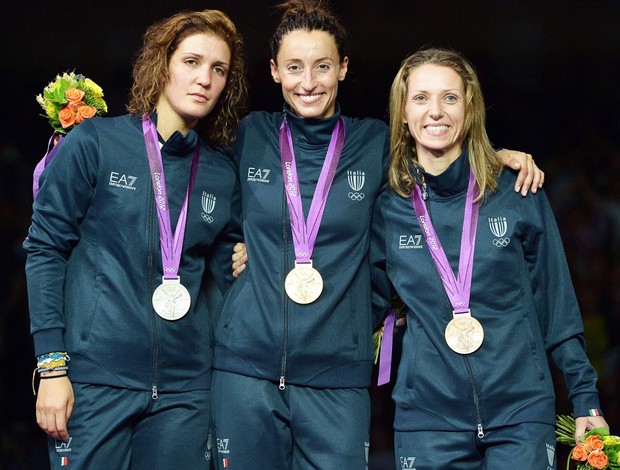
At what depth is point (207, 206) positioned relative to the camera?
12.9ft

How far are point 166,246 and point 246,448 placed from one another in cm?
68

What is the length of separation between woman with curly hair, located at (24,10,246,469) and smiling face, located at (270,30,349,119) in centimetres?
24

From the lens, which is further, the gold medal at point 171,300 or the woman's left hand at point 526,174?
the woman's left hand at point 526,174

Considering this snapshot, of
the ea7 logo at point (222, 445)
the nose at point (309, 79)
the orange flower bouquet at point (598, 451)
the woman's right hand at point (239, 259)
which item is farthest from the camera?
the woman's right hand at point (239, 259)

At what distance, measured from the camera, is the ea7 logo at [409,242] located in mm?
3824

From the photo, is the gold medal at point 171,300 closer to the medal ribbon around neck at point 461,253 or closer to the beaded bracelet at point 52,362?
the beaded bracelet at point 52,362

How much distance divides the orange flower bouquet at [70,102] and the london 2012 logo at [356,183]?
918 millimetres

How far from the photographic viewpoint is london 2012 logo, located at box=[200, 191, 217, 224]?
3910 millimetres

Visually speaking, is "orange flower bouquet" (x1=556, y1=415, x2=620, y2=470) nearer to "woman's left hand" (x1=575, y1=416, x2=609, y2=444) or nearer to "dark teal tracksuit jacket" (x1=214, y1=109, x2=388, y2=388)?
"woman's left hand" (x1=575, y1=416, x2=609, y2=444)

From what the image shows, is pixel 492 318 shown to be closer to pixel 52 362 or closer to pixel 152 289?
pixel 152 289

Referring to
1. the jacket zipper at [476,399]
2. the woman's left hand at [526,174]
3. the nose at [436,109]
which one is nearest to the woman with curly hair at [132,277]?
the nose at [436,109]

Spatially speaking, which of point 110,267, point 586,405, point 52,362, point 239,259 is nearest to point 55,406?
point 52,362

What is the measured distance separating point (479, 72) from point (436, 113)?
3595mm

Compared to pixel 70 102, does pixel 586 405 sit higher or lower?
lower
